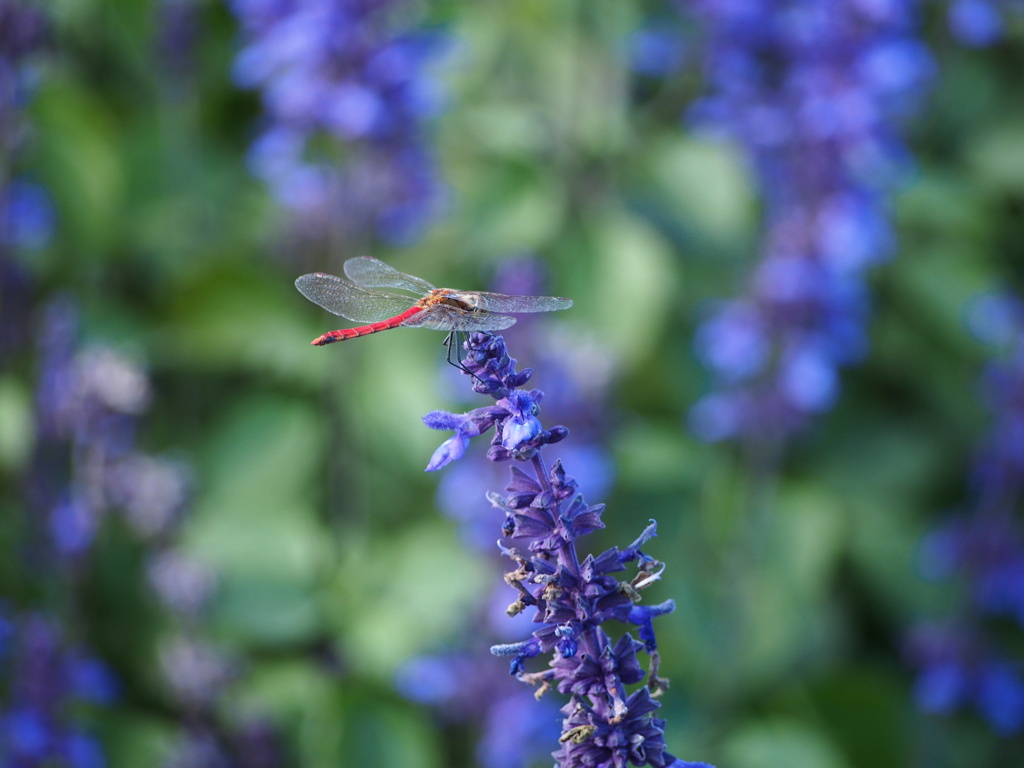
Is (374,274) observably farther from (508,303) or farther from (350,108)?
(350,108)

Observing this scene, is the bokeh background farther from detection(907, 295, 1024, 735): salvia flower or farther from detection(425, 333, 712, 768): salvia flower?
detection(425, 333, 712, 768): salvia flower

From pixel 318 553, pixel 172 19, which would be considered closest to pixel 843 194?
pixel 318 553

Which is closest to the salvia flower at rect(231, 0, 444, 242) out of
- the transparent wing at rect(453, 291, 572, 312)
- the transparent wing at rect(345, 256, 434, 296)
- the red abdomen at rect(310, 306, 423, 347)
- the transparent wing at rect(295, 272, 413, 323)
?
the transparent wing at rect(345, 256, 434, 296)

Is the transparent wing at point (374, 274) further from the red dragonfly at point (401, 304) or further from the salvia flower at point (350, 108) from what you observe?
the salvia flower at point (350, 108)

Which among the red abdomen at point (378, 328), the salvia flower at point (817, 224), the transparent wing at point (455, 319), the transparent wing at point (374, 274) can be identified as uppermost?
the salvia flower at point (817, 224)

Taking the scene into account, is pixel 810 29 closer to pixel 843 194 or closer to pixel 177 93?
pixel 843 194

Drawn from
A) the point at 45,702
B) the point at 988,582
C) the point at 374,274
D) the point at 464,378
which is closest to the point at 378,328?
the point at 374,274

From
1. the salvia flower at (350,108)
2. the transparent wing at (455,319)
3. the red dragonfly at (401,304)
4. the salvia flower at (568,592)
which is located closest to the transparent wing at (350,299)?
the red dragonfly at (401,304)
